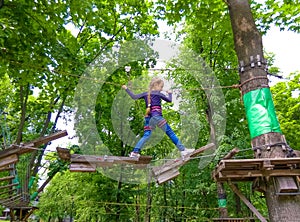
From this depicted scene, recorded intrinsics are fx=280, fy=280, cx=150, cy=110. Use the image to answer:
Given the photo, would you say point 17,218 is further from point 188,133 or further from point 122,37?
point 122,37

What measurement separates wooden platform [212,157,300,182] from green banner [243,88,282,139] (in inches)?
22.2

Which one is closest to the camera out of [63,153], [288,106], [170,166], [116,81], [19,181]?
[63,153]

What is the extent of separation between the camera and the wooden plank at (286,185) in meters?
3.45

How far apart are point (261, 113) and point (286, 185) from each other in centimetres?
103

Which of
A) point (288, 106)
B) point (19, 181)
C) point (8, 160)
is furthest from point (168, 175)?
point (288, 106)

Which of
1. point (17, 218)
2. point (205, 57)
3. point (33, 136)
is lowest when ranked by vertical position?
point (17, 218)

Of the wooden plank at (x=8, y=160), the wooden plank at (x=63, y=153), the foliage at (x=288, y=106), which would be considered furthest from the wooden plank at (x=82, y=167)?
the foliage at (x=288, y=106)

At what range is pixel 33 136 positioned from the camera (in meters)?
10.3

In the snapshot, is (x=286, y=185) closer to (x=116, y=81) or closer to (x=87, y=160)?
(x=87, y=160)

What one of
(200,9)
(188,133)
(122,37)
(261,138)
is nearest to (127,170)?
(188,133)

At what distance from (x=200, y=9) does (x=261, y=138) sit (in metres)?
3.44

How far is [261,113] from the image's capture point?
157 inches

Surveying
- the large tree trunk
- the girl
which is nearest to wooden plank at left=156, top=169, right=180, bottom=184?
the girl

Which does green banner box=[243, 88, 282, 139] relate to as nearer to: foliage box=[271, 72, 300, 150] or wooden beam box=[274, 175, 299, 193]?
wooden beam box=[274, 175, 299, 193]
